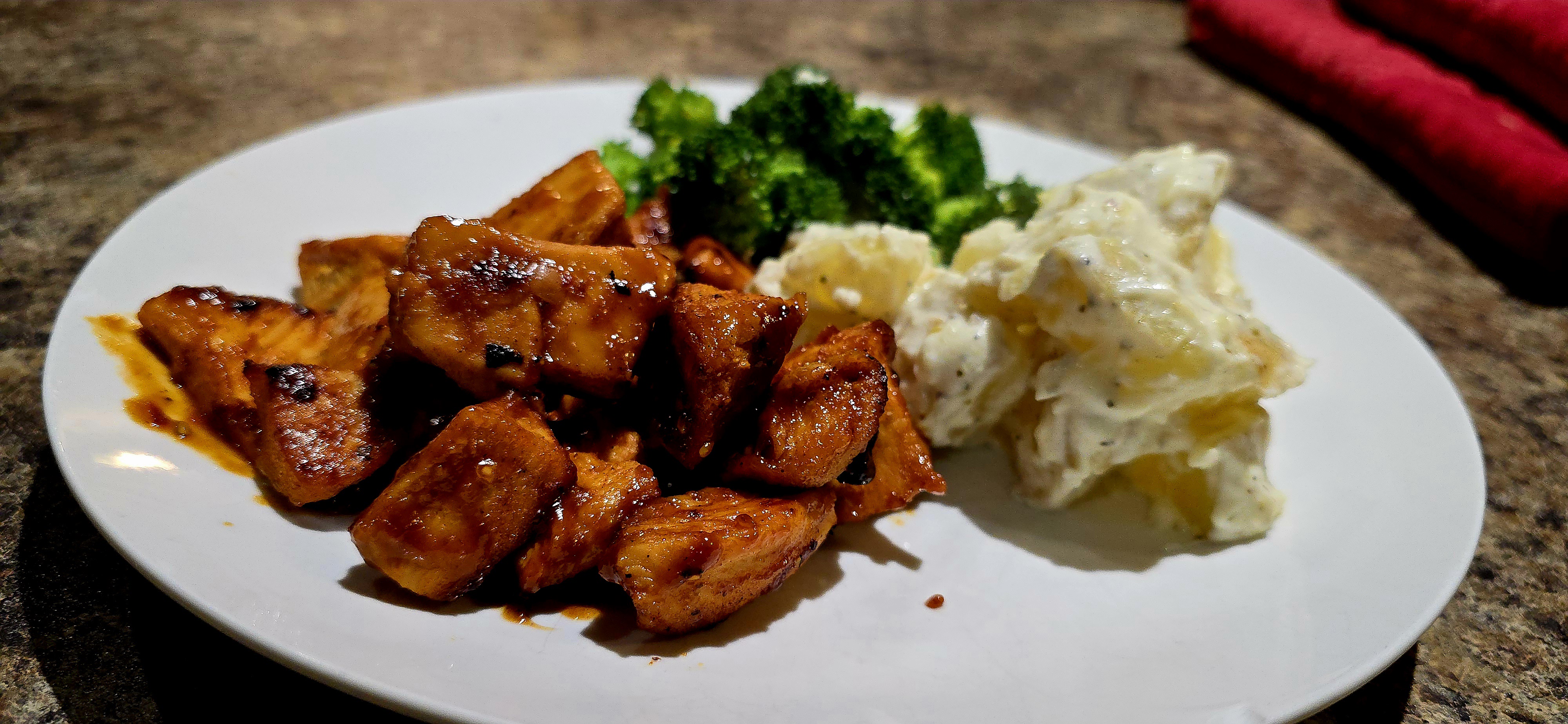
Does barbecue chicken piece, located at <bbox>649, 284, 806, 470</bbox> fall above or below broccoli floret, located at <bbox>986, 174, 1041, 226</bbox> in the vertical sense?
above

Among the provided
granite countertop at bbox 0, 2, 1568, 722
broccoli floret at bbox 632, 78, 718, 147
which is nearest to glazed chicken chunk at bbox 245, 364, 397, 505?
granite countertop at bbox 0, 2, 1568, 722

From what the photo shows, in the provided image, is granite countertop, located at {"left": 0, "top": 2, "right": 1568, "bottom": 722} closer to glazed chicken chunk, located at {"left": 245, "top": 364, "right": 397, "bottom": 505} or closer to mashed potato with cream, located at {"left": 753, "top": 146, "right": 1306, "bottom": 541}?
glazed chicken chunk, located at {"left": 245, "top": 364, "right": 397, "bottom": 505}

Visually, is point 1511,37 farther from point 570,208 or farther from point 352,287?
point 352,287

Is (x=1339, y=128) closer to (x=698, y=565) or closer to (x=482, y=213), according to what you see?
(x=482, y=213)

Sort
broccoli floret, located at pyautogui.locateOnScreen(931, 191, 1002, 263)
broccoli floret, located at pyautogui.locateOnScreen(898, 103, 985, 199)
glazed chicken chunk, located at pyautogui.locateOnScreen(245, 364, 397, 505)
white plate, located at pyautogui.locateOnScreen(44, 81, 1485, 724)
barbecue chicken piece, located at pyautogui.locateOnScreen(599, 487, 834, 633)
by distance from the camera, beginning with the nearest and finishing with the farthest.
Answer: white plate, located at pyautogui.locateOnScreen(44, 81, 1485, 724) → barbecue chicken piece, located at pyautogui.locateOnScreen(599, 487, 834, 633) → glazed chicken chunk, located at pyautogui.locateOnScreen(245, 364, 397, 505) → broccoli floret, located at pyautogui.locateOnScreen(931, 191, 1002, 263) → broccoli floret, located at pyautogui.locateOnScreen(898, 103, 985, 199)

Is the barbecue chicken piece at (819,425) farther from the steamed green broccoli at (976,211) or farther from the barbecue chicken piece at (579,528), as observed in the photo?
the steamed green broccoli at (976,211)

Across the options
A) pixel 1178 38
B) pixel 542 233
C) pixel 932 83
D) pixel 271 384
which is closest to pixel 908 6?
pixel 932 83

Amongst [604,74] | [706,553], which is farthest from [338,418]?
[604,74]
